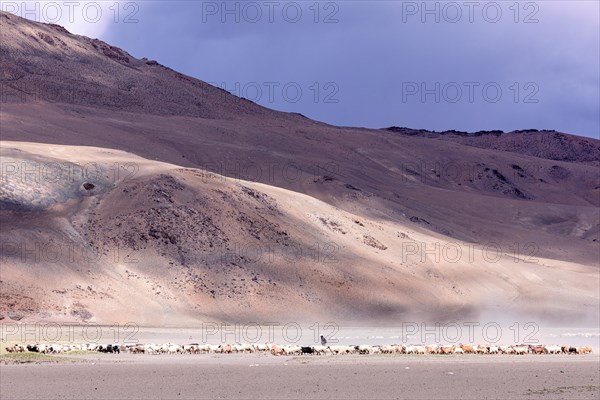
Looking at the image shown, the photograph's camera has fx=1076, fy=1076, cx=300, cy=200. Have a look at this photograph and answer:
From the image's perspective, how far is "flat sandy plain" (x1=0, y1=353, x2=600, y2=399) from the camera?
2620cm

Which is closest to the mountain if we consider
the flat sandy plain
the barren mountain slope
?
the barren mountain slope

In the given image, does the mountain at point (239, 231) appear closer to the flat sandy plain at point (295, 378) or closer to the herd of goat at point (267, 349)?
the herd of goat at point (267, 349)

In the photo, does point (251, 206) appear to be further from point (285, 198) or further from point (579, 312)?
point (579, 312)

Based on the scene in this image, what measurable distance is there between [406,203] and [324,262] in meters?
29.2

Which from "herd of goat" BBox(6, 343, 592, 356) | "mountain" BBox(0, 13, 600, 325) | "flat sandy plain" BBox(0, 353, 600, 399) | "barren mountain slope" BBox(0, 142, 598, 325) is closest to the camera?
"flat sandy plain" BBox(0, 353, 600, 399)

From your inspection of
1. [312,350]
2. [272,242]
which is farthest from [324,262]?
[312,350]

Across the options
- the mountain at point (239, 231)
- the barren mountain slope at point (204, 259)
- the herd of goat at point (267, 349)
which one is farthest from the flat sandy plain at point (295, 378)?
the mountain at point (239, 231)

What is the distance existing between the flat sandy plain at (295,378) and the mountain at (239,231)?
15.9 m

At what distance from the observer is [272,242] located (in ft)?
191

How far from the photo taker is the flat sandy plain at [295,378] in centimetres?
2620

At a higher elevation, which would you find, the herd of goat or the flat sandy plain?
the herd of goat

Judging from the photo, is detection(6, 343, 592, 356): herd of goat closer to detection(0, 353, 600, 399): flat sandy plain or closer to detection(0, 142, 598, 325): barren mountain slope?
detection(0, 353, 600, 399): flat sandy plain

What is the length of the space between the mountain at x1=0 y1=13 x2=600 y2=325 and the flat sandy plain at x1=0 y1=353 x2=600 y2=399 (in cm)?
1592

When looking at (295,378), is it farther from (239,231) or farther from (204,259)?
(239,231)
